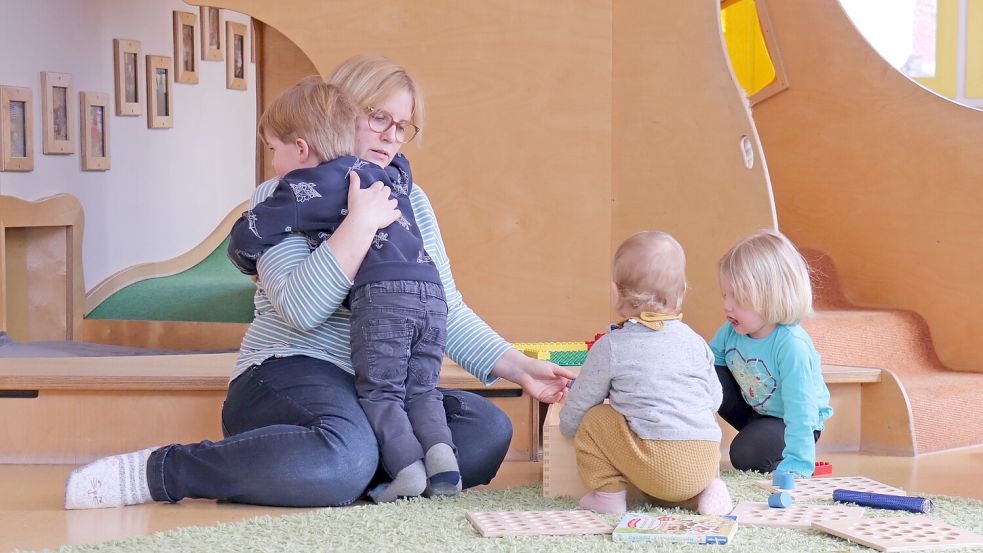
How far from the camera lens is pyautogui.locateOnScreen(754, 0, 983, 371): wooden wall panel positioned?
8.66 feet

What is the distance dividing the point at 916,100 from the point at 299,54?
1.57 meters

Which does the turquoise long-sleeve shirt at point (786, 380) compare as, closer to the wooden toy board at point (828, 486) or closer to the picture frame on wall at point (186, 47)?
the wooden toy board at point (828, 486)

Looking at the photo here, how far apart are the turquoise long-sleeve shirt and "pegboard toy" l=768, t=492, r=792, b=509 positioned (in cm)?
28

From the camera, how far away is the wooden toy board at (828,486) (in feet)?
5.20

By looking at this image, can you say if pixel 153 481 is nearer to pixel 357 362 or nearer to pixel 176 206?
pixel 357 362

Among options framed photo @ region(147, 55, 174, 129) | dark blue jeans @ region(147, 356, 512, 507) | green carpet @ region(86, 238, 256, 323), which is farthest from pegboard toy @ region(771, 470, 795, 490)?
framed photo @ region(147, 55, 174, 129)

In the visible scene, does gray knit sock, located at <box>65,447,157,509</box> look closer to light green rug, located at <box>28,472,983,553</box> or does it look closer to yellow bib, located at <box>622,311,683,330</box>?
light green rug, located at <box>28,472,983,553</box>

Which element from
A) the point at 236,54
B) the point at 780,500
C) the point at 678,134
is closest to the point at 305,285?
the point at 780,500

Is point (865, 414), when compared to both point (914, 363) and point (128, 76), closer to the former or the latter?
point (914, 363)

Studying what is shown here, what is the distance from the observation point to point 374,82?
65.9 inches

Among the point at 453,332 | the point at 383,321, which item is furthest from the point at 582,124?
the point at 383,321

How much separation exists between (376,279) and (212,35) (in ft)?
9.58

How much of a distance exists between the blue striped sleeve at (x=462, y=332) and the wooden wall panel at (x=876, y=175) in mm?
1438

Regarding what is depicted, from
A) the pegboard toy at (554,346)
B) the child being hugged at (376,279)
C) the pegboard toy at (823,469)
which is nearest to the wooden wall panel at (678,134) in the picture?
the pegboard toy at (554,346)
